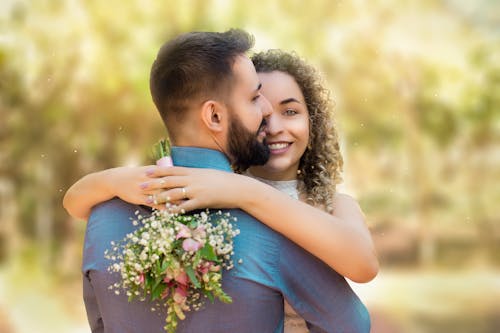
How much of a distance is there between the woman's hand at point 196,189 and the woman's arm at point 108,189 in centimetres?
2

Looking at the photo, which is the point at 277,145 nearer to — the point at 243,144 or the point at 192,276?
the point at 243,144

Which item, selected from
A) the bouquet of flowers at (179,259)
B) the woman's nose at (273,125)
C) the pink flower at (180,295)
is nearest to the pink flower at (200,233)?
the bouquet of flowers at (179,259)

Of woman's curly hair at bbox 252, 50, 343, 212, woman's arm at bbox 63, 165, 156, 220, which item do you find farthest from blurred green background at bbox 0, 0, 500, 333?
woman's arm at bbox 63, 165, 156, 220

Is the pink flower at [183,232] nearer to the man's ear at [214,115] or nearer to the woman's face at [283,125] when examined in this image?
the man's ear at [214,115]

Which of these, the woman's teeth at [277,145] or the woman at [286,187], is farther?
the woman's teeth at [277,145]

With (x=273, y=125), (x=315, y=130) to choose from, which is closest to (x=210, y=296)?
(x=273, y=125)

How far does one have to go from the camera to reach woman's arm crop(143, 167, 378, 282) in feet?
4.64

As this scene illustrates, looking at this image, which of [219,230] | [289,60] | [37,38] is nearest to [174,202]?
[219,230]

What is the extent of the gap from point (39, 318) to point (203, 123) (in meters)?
5.81

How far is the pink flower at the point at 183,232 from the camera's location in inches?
54.1

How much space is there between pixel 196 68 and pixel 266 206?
31 cm

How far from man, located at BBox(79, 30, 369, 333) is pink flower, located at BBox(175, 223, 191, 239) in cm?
10

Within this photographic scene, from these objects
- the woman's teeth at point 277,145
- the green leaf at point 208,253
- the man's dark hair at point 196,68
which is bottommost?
the green leaf at point 208,253

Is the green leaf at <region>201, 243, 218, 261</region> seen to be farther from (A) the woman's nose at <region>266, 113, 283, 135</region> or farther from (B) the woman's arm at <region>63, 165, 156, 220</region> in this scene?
(A) the woman's nose at <region>266, 113, 283, 135</region>
